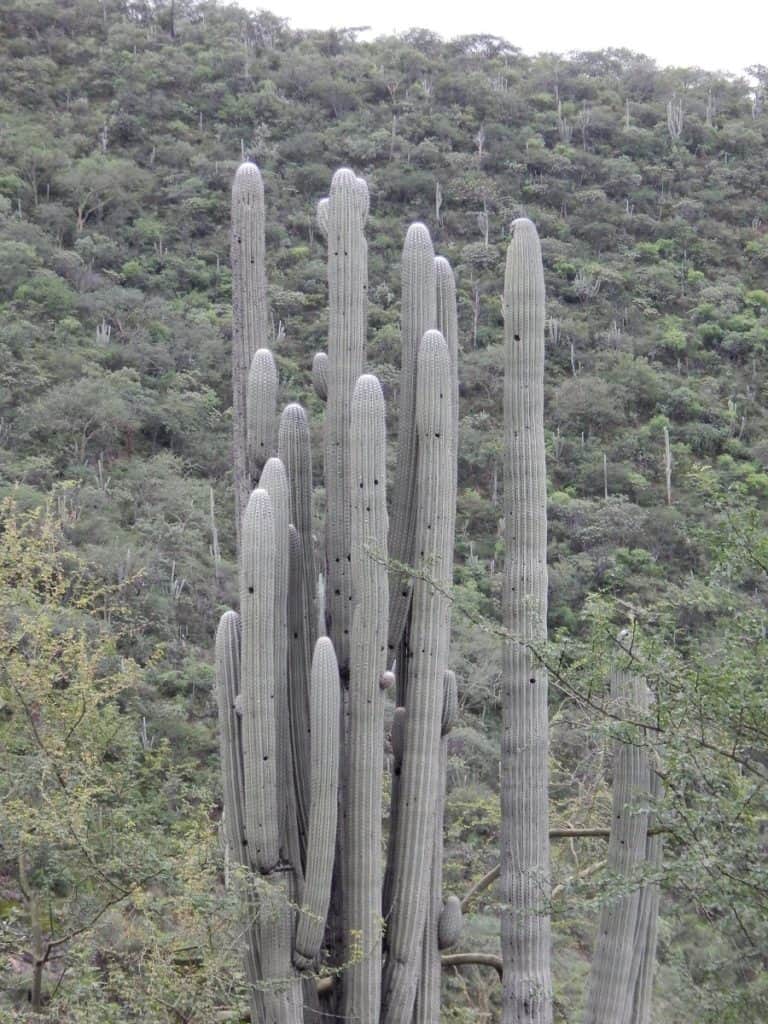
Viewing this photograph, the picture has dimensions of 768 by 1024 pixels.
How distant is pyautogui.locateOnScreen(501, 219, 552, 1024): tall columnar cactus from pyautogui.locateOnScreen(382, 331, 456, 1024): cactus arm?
35 centimetres

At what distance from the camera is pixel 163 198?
29.3m

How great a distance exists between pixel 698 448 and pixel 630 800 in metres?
17.5

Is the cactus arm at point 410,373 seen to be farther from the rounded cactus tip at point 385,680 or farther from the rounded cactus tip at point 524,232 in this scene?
the rounded cactus tip at point 385,680

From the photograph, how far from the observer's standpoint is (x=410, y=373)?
640 centimetres

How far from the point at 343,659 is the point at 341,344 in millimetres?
1640

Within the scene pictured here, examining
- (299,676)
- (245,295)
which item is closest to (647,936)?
(299,676)

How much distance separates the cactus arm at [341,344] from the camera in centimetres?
632

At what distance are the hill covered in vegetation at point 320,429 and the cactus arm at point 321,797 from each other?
0.43m

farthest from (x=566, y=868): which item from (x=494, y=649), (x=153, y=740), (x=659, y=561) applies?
(x=659, y=561)

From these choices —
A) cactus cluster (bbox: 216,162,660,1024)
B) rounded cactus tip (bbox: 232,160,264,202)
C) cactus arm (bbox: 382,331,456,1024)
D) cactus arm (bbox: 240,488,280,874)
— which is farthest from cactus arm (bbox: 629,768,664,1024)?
rounded cactus tip (bbox: 232,160,264,202)

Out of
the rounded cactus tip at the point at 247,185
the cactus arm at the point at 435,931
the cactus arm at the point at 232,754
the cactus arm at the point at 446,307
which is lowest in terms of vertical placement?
the cactus arm at the point at 435,931

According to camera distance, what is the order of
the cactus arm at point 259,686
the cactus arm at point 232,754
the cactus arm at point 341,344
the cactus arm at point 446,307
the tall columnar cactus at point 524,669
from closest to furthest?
the cactus arm at point 259,686, the cactus arm at point 232,754, the tall columnar cactus at point 524,669, the cactus arm at point 341,344, the cactus arm at point 446,307

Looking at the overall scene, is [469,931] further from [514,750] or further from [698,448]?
[698,448]

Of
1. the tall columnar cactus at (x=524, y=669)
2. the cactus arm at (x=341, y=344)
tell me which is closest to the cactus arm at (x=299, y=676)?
the cactus arm at (x=341, y=344)
